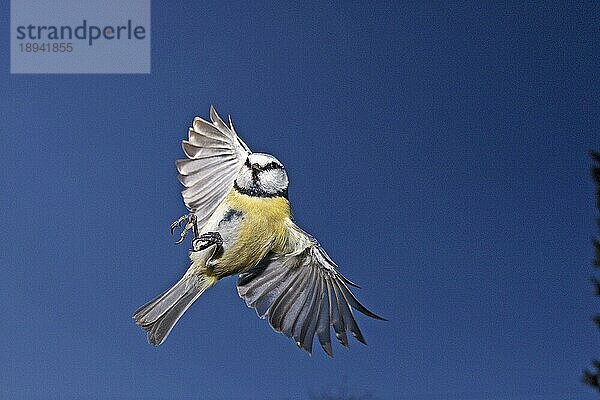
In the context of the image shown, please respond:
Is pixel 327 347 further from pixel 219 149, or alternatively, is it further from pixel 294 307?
pixel 219 149

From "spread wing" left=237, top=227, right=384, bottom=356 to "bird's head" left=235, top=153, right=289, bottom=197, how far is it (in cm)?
9

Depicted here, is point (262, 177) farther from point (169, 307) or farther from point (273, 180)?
point (169, 307)

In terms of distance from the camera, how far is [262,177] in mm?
1023

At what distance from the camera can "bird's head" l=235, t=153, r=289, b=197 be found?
1.01m

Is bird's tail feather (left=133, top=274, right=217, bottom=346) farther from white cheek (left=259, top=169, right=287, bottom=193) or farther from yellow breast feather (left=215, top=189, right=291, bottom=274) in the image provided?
white cheek (left=259, top=169, right=287, bottom=193)

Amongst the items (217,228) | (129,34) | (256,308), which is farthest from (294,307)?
(129,34)

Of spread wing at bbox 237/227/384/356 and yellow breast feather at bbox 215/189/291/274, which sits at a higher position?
yellow breast feather at bbox 215/189/291/274

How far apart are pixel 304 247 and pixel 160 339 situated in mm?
221

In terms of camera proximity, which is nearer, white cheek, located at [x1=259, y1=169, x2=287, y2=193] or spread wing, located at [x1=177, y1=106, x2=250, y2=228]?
white cheek, located at [x1=259, y1=169, x2=287, y2=193]

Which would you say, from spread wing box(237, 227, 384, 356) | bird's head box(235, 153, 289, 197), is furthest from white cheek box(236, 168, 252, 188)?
spread wing box(237, 227, 384, 356)

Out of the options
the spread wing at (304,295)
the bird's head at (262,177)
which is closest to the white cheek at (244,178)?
the bird's head at (262,177)

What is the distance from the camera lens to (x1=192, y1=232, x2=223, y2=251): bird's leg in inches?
40.8

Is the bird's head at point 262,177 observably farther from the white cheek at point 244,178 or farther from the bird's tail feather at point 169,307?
the bird's tail feather at point 169,307

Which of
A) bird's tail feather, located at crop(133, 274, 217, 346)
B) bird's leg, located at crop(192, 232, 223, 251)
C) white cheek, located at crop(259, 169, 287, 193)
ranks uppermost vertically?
white cheek, located at crop(259, 169, 287, 193)
